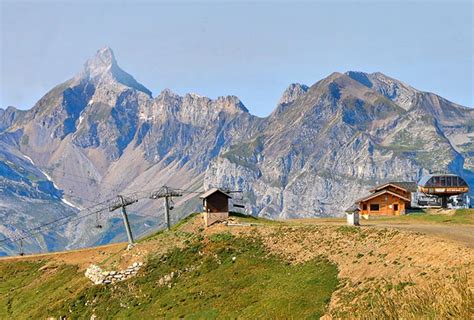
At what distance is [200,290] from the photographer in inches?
2280

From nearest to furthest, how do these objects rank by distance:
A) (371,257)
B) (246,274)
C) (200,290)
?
(371,257)
(200,290)
(246,274)

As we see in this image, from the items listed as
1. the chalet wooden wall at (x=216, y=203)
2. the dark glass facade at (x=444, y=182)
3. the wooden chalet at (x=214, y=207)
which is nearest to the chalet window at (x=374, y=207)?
the dark glass facade at (x=444, y=182)

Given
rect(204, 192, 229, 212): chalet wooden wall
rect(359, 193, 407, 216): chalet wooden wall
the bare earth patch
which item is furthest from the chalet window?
the bare earth patch

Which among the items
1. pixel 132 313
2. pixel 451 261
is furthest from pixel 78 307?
pixel 451 261

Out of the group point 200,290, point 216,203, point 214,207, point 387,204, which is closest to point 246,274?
point 200,290

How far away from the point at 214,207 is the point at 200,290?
83.7 feet

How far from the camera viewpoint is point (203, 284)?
59.6 meters

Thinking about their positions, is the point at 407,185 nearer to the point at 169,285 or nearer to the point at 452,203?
the point at 452,203

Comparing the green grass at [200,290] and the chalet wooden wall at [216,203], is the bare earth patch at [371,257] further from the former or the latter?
the chalet wooden wall at [216,203]

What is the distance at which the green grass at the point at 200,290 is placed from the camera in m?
48.9

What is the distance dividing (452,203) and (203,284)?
8208 cm

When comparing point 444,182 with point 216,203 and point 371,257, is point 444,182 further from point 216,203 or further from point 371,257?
point 371,257

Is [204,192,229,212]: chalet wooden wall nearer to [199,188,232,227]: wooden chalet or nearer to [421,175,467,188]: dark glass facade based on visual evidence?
[199,188,232,227]: wooden chalet

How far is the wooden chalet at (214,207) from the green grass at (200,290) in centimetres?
819
